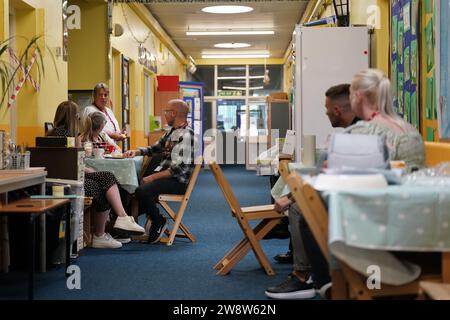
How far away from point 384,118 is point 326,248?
0.82 m

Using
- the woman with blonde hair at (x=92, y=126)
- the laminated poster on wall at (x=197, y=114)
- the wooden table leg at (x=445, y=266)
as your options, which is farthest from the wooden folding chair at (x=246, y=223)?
the laminated poster on wall at (x=197, y=114)

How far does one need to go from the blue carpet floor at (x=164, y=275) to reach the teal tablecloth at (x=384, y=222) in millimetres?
1674

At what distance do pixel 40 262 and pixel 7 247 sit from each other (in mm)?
259

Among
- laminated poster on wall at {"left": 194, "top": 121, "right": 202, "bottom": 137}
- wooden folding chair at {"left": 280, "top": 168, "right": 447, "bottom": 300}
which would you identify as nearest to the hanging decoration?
wooden folding chair at {"left": 280, "top": 168, "right": 447, "bottom": 300}

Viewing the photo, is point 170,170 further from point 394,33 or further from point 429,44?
point 429,44

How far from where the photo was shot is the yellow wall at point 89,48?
9.90 m

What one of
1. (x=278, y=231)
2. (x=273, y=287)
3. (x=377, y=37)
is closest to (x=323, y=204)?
(x=273, y=287)

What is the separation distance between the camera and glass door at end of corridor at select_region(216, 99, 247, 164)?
2047cm

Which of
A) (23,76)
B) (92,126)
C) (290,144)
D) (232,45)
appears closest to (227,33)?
(232,45)

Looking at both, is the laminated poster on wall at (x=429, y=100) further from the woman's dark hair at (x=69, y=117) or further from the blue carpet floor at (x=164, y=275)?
the woman's dark hair at (x=69, y=117)

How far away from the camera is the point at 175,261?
5.41m

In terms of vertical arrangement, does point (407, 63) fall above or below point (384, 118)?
above

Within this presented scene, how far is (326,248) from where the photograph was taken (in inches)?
110

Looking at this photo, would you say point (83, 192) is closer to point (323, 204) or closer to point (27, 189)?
point (27, 189)
